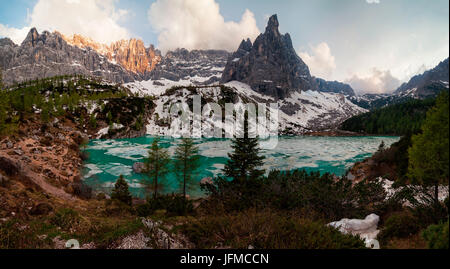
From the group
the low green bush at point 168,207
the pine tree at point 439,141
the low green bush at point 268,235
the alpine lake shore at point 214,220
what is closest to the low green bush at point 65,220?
the alpine lake shore at point 214,220

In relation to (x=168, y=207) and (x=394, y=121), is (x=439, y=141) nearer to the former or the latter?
(x=168, y=207)

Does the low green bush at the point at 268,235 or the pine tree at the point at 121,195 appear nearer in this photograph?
the low green bush at the point at 268,235

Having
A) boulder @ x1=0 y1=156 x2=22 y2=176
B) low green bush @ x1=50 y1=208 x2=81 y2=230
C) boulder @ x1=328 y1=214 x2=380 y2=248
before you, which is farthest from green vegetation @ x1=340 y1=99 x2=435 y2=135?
boulder @ x1=0 y1=156 x2=22 y2=176

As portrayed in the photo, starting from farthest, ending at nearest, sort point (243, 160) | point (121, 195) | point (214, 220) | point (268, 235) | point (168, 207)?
1. point (243, 160)
2. point (121, 195)
3. point (168, 207)
4. point (214, 220)
5. point (268, 235)

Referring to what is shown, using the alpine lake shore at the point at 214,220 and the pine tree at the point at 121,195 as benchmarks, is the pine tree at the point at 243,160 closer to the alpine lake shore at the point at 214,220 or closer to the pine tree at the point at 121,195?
the alpine lake shore at the point at 214,220

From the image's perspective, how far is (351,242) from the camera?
21.3ft

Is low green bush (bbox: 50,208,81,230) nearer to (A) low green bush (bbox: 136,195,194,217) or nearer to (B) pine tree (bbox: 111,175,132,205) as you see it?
(A) low green bush (bbox: 136,195,194,217)

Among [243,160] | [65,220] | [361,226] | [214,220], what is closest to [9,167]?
[65,220]

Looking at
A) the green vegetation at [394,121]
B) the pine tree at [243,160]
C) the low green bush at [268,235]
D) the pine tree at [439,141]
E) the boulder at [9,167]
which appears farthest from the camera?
the green vegetation at [394,121]

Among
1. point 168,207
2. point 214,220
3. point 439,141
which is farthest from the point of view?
point 168,207

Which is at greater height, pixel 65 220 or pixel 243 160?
pixel 243 160
